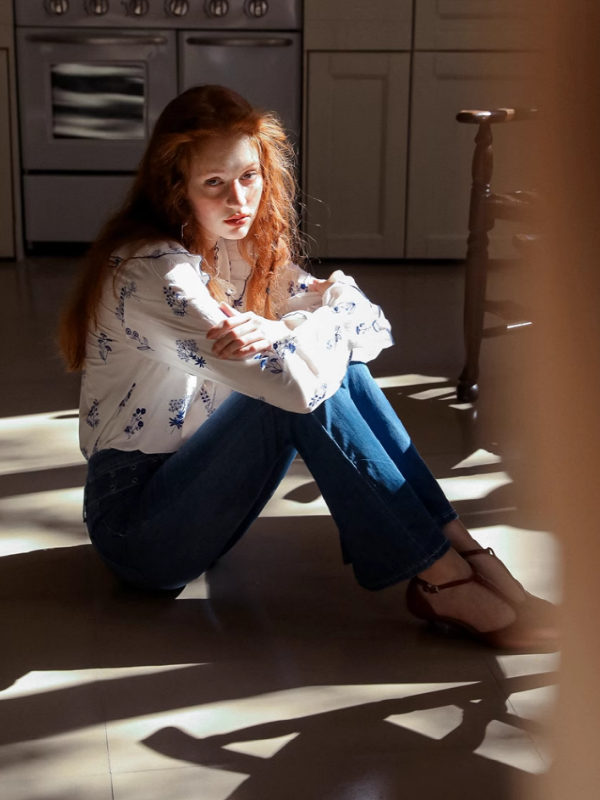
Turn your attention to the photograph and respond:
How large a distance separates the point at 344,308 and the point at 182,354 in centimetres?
27

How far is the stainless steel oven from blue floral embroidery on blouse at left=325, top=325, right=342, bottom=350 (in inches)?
108

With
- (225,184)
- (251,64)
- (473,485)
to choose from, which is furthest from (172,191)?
(251,64)

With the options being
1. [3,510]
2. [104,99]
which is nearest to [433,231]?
[104,99]

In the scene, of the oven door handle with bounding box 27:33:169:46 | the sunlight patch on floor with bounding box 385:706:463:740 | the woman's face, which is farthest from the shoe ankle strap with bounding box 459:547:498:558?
the oven door handle with bounding box 27:33:169:46

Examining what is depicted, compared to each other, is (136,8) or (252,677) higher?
(136,8)

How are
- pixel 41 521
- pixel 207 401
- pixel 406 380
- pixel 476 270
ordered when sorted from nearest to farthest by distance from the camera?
pixel 207 401 → pixel 41 521 → pixel 476 270 → pixel 406 380

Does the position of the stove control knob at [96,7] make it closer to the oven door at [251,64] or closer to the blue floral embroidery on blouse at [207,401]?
the oven door at [251,64]

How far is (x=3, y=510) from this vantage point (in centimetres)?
187

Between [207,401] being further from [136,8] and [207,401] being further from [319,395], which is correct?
[136,8]

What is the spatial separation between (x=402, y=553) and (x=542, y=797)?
117cm

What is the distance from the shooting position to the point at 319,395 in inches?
51.2

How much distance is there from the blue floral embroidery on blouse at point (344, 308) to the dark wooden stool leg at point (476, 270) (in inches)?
41.0

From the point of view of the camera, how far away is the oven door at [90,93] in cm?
397

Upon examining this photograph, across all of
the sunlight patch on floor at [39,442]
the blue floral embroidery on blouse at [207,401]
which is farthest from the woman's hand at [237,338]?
the sunlight patch on floor at [39,442]
